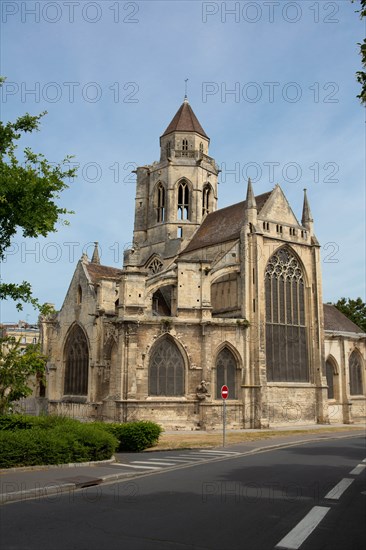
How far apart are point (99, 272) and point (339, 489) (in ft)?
85.7

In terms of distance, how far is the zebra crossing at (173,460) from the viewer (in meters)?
13.9

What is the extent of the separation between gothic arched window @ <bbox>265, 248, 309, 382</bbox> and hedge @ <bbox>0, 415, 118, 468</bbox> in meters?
17.9

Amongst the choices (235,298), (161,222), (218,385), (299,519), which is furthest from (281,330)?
(299,519)

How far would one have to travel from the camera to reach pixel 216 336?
28953 mm

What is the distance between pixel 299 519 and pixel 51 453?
6928 millimetres

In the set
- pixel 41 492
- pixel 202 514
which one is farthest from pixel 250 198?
pixel 202 514

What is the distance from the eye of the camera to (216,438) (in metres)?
23.0

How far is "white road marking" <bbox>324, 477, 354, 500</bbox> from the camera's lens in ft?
31.7

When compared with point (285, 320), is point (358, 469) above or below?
below

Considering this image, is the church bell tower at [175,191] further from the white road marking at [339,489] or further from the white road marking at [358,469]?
the white road marking at [339,489]

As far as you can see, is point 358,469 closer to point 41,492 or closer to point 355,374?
point 41,492

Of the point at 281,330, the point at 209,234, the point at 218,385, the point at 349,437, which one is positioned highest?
the point at 209,234

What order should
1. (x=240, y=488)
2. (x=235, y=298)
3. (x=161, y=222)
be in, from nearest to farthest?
(x=240, y=488)
(x=235, y=298)
(x=161, y=222)

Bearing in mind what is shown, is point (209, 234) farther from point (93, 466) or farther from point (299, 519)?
point (299, 519)
